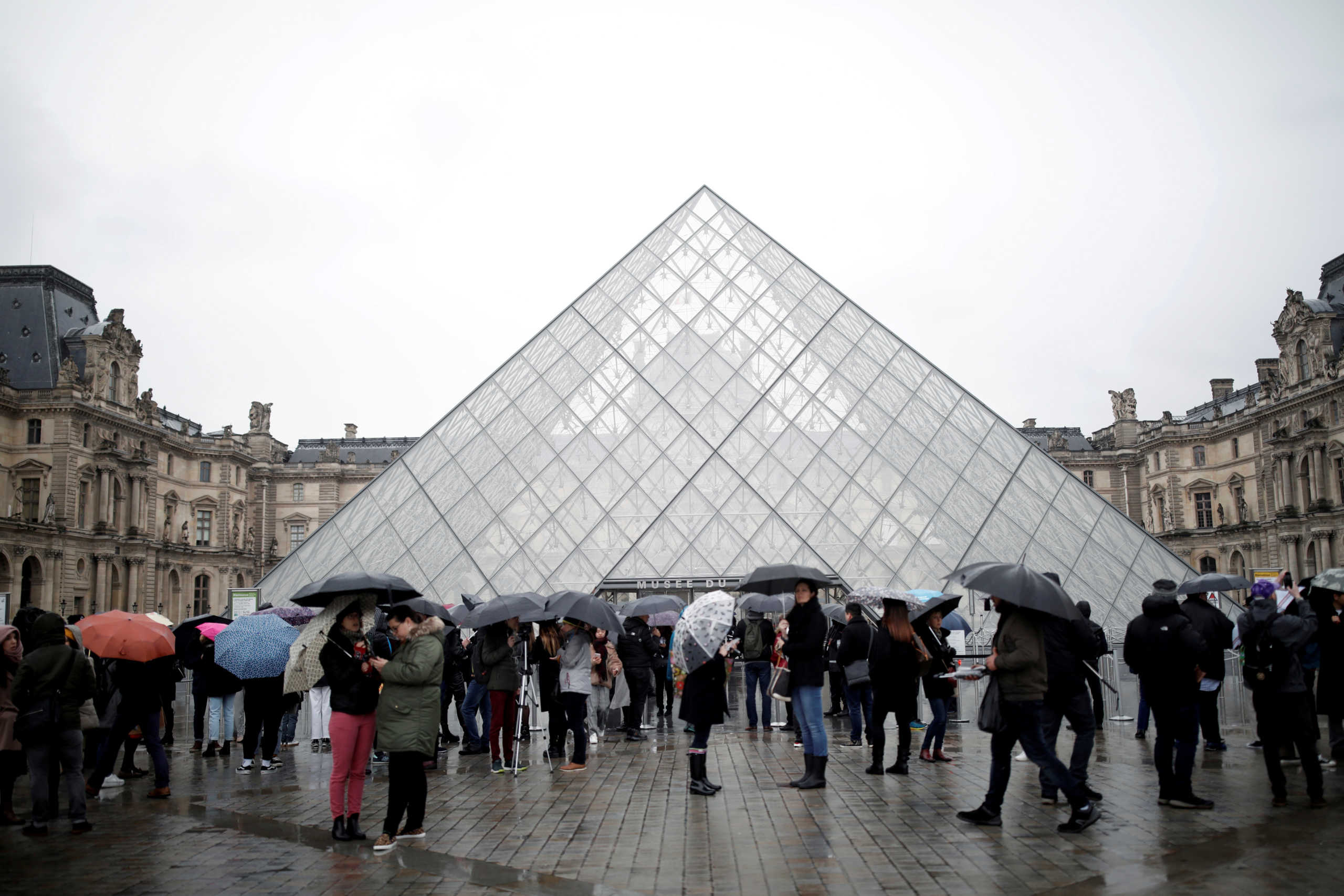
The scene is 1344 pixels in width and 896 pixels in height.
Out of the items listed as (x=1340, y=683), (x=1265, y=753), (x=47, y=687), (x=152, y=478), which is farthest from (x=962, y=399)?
(x=152, y=478)

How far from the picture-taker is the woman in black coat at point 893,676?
27.5 feet

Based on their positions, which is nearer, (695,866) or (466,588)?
(695,866)

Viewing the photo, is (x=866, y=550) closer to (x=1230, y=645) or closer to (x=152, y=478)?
(x=1230, y=645)

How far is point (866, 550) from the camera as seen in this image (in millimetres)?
16859

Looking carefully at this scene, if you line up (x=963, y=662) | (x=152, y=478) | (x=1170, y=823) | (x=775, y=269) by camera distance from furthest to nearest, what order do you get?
(x=152, y=478) < (x=775, y=269) < (x=963, y=662) < (x=1170, y=823)

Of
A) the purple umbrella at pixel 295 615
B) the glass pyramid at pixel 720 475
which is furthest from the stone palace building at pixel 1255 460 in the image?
the purple umbrella at pixel 295 615

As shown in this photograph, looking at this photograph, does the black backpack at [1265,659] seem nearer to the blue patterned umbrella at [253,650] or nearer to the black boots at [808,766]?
the black boots at [808,766]

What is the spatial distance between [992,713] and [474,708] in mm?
5715

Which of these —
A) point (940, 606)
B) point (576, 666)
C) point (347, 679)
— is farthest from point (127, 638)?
point (940, 606)

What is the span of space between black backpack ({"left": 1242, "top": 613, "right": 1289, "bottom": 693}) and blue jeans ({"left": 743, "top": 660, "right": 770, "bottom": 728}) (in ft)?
17.5

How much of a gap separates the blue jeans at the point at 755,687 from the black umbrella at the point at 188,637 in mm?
5974

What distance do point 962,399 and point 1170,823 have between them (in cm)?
1380

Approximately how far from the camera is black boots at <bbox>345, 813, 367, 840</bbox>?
21.1 feet

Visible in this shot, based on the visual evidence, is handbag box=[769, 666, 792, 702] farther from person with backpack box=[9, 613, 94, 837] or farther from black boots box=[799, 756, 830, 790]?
person with backpack box=[9, 613, 94, 837]
